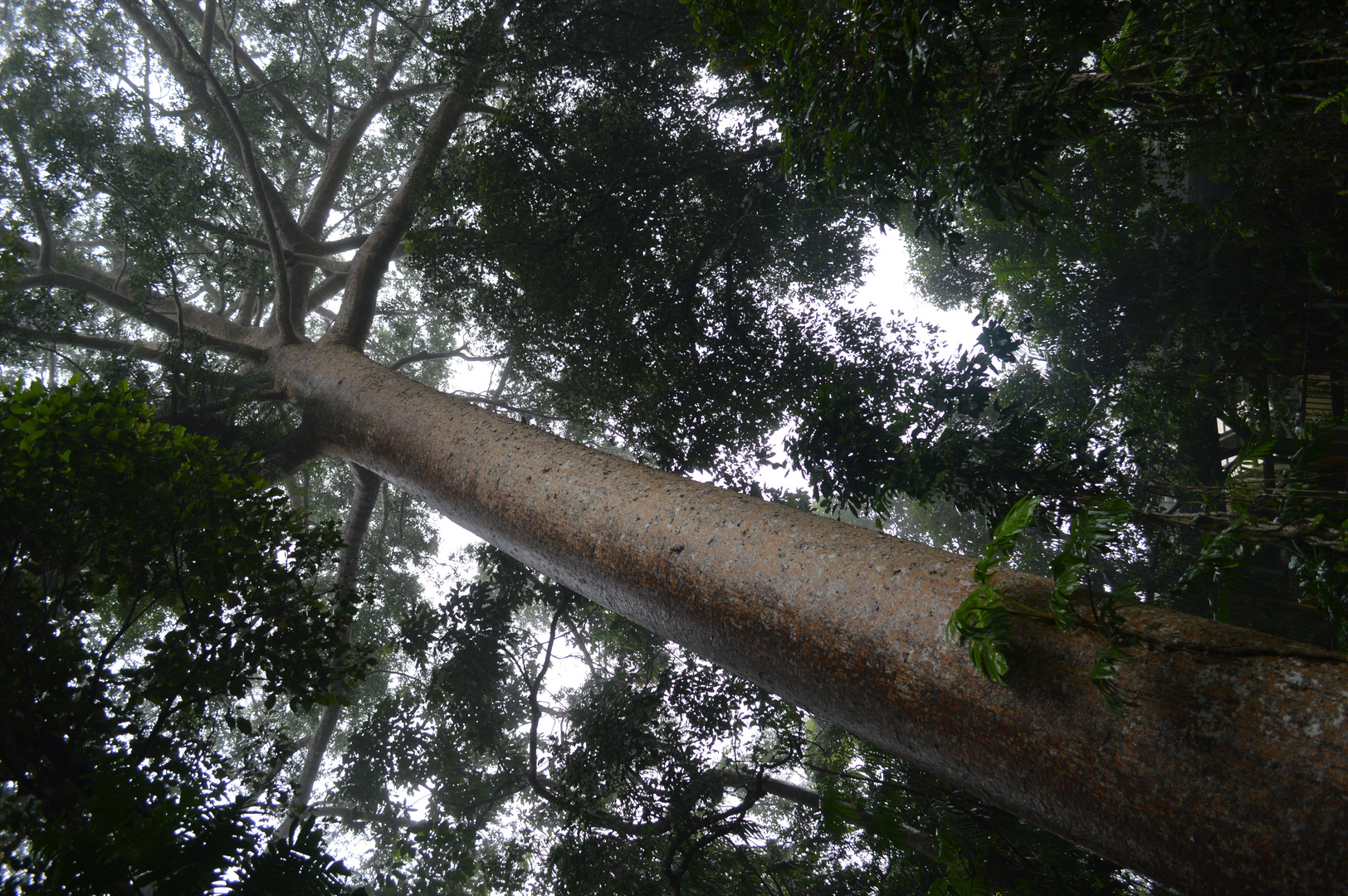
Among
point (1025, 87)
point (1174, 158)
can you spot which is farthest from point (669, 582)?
point (1174, 158)

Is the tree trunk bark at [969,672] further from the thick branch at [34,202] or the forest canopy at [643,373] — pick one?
the thick branch at [34,202]

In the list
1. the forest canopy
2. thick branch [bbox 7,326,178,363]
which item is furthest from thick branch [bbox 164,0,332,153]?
thick branch [bbox 7,326,178,363]

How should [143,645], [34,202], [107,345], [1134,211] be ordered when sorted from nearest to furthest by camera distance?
[143,645] < [107,345] < [34,202] < [1134,211]

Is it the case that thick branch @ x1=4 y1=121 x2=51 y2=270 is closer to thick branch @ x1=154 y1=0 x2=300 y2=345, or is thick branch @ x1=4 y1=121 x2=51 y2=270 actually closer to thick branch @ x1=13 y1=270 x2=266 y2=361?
thick branch @ x1=13 y1=270 x2=266 y2=361

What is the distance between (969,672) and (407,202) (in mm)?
6628

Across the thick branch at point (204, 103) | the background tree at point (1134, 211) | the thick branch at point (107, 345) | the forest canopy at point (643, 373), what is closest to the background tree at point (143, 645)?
the forest canopy at point (643, 373)

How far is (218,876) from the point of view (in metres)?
→ 2.23

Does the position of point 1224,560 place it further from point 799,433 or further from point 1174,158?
point 1174,158

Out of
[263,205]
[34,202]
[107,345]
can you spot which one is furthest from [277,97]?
[107,345]

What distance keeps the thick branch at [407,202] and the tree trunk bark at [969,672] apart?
132 inches

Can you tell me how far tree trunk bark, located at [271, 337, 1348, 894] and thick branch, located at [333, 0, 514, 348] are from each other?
3.34 m

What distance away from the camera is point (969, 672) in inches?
68.9

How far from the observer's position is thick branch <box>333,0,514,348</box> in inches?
194

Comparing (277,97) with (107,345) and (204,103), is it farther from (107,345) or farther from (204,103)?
(107,345)
